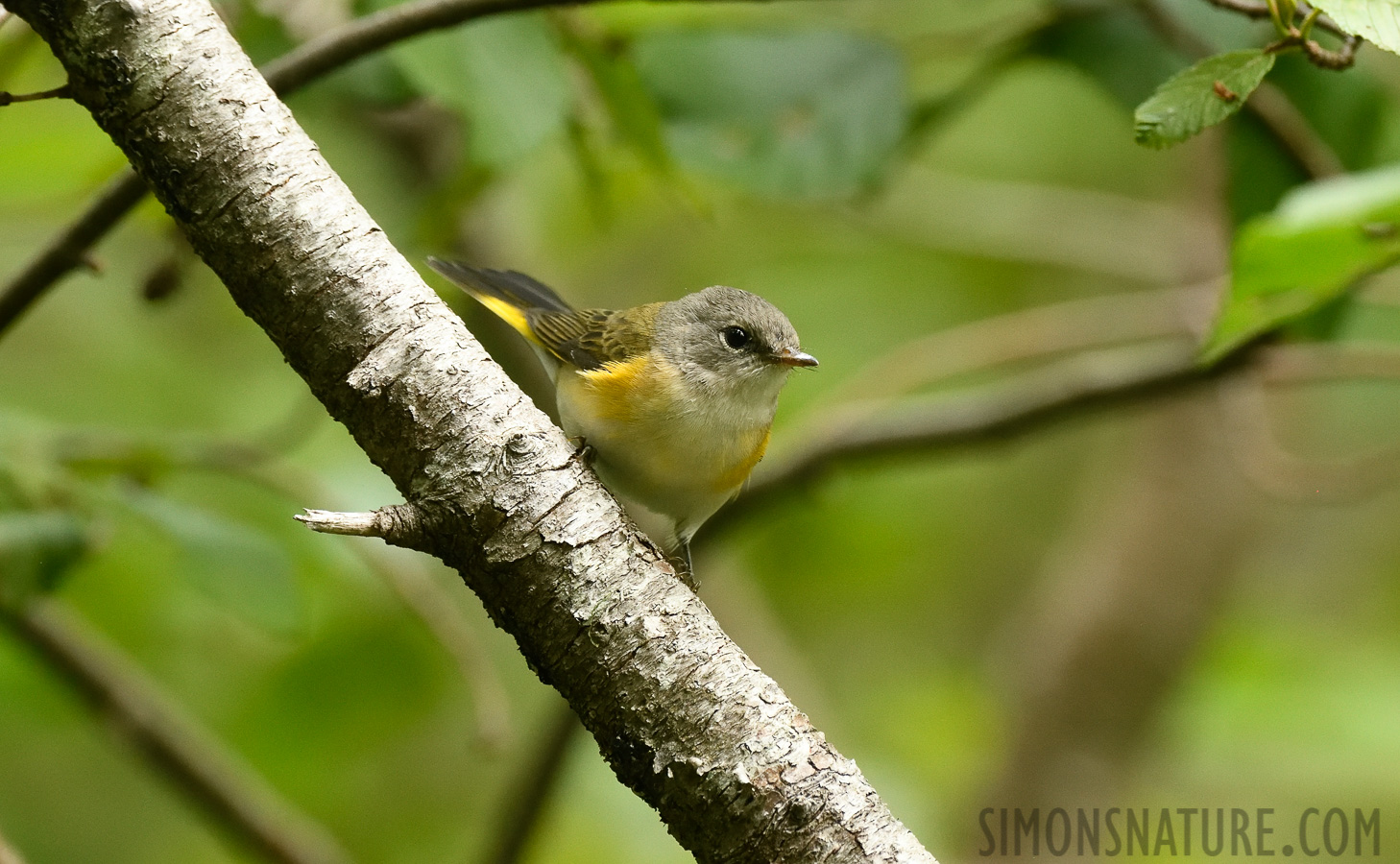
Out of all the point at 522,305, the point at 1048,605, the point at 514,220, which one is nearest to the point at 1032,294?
the point at 1048,605

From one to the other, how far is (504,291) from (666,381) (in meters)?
0.74

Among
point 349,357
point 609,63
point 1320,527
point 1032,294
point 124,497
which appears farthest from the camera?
point 1320,527

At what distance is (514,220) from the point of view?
5.97 meters

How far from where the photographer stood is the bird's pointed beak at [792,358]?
3.64m

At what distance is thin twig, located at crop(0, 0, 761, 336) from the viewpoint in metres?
2.61

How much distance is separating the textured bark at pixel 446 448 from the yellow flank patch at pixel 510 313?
1.76 metres

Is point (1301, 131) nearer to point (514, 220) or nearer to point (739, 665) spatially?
point (739, 665)

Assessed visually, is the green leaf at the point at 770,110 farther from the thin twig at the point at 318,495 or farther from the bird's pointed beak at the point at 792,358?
the thin twig at the point at 318,495

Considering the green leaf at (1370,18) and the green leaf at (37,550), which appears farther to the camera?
the green leaf at (37,550)

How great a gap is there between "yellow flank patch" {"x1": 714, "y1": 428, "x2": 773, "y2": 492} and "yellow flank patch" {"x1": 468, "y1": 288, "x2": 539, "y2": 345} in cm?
79

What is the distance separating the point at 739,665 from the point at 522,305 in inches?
86.2

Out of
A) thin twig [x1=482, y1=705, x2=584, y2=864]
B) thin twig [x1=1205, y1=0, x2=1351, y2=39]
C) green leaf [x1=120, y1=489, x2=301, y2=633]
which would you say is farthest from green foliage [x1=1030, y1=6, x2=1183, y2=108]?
green leaf [x1=120, y1=489, x2=301, y2=633]

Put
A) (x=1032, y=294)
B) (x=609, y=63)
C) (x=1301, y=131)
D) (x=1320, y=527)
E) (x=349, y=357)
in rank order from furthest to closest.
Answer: (x=1320, y=527), (x=1032, y=294), (x=1301, y=131), (x=609, y=63), (x=349, y=357)

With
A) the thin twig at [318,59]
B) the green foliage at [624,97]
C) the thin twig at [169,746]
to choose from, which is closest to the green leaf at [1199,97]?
the thin twig at [318,59]
